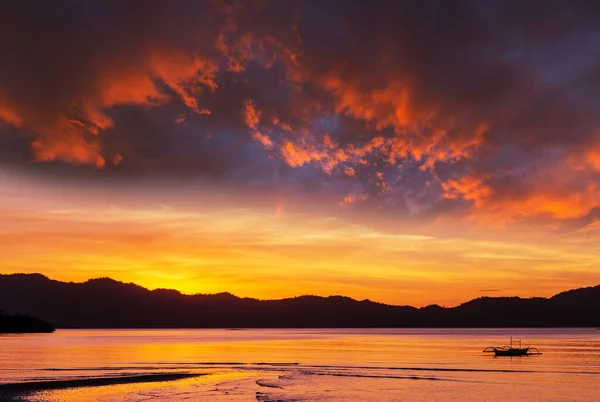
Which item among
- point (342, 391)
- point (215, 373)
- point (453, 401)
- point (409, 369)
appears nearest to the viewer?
point (453, 401)

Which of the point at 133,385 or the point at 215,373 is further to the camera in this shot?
the point at 215,373

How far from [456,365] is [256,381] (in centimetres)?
4257

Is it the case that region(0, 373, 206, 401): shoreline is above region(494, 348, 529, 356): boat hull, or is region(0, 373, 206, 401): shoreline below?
below

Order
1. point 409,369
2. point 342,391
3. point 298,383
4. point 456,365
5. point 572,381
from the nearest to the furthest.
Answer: point 342,391 → point 298,383 → point 572,381 → point 409,369 → point 456,365

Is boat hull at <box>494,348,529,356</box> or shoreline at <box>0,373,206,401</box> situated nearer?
shoreline at <box>0,373,206,401</box>

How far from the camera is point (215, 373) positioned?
254ft

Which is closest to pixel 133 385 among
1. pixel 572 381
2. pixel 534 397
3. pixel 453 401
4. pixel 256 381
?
pixel 256 381

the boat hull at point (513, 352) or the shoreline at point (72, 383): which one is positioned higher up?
the boat hull at point (513, 352)

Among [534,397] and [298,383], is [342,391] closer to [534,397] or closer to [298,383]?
[298,383]

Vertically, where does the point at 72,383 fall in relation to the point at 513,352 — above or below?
below

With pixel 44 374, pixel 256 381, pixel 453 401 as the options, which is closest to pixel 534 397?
pixel 453 401

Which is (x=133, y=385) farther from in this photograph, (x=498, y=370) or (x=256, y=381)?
(x=498, y=370)

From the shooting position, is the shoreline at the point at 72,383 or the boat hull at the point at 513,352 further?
the boat hull at the point at 513,352

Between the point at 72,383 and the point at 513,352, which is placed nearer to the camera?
the point at 72,383
